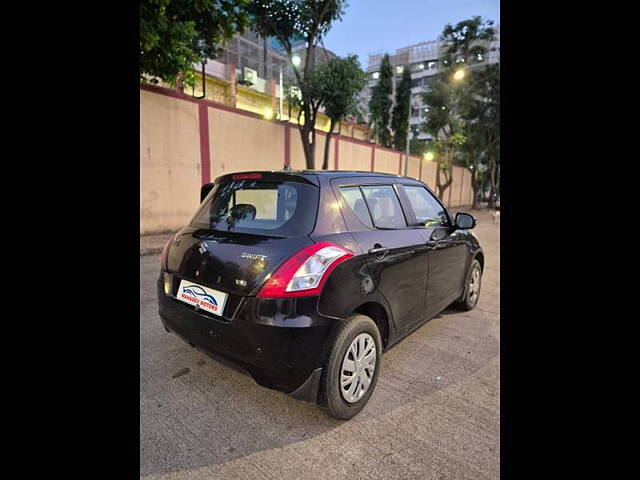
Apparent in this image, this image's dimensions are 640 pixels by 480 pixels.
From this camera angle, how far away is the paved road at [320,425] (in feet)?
6.10

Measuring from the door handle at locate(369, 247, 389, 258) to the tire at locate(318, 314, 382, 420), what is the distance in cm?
41

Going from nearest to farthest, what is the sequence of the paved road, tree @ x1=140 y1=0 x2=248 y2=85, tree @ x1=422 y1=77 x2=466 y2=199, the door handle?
1. the paved road
2. the door handle
3. tree @ x1=140 y1=0 x2=248 y2=85
4. tree @ x1=422 y1=77 x2=466 y2=199

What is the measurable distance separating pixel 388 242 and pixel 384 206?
39 cm

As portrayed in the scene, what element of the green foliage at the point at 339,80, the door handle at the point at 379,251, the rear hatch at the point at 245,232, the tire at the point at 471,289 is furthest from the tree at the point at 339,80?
the door handle at the point at 379,251

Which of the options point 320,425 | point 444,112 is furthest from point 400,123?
point 320,425

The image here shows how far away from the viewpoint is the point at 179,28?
541 centimetres

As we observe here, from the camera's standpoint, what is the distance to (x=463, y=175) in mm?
29109

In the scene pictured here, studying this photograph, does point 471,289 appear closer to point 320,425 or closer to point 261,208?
point 320,425

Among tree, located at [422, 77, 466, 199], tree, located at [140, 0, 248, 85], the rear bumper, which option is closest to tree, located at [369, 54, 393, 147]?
tree, located at [422, 77, 466, 199]

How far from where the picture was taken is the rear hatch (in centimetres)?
202

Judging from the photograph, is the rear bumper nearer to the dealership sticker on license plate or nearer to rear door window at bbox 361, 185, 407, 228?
the dealership sticker on license plate
